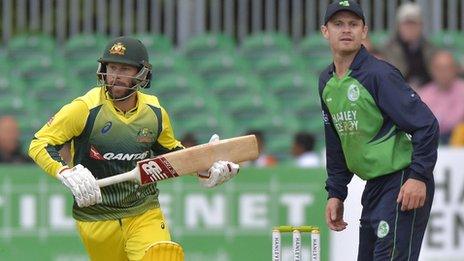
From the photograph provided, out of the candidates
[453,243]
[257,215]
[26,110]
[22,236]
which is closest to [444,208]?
[453,243]

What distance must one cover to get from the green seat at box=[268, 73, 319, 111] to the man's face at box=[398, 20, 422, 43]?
3.65ft

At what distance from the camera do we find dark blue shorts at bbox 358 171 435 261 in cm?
755

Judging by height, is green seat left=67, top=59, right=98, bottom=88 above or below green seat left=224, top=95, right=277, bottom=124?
above

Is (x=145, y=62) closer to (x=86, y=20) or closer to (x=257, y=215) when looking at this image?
(x=257, y=215)

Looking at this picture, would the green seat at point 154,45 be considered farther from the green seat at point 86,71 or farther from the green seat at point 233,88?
the green seat at point 233,88

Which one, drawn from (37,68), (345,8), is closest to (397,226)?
(345,8)

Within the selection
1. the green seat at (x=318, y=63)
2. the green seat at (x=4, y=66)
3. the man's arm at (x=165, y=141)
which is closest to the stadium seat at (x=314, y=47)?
the green seat at (x=318, y=63)

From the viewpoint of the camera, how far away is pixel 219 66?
15336 mm

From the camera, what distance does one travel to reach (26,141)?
47.2 ft

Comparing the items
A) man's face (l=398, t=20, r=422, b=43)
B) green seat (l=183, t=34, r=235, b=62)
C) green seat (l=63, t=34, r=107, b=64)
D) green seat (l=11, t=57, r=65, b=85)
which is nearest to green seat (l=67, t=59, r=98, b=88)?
green seat (l=63, t=34, r=107, b=64)

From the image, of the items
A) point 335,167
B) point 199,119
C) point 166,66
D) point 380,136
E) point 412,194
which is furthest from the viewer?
point 166,66

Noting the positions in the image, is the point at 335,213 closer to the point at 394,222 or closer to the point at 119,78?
the point at 394,222

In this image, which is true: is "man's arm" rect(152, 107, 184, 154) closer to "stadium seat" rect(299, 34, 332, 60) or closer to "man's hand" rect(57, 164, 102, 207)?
"man's hand" rect(57, 164, 102, 207)

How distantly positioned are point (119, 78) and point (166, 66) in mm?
7151
